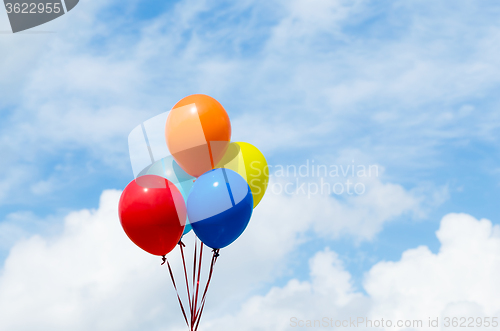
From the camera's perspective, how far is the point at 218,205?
8016 millimetres

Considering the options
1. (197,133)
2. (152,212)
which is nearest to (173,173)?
(197,133)

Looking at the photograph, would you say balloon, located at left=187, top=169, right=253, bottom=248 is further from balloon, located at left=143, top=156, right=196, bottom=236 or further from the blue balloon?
balloon, located at left=143, top=156, right=196, bottom=236

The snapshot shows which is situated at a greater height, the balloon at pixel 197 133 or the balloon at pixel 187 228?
the balloon at pixel 197 133

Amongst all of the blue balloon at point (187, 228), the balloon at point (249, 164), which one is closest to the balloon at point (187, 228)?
the blue balloon at point (187, 228)

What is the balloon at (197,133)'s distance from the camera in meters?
8.44

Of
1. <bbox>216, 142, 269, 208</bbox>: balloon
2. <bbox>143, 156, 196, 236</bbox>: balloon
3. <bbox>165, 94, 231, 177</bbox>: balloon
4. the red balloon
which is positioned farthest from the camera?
<bbox>216, 142, 269, 208</bbox>: balloon

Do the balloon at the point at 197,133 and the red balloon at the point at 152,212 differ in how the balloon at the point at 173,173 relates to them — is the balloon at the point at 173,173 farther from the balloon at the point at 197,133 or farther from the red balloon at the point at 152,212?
the red balloon at the point at 152,212

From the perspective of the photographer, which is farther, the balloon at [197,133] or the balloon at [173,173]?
the balloon at [173,173]

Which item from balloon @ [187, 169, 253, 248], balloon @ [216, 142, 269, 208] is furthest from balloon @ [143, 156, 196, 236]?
balloon @ [216, 142, 269, 208]

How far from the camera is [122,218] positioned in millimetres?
8242

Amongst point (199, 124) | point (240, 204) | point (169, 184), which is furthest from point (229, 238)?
point (199, 124)

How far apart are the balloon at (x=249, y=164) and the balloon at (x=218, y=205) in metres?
0.63

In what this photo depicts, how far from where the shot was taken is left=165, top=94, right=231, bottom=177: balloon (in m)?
8.44

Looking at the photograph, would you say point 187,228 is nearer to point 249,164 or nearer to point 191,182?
point 191,182
